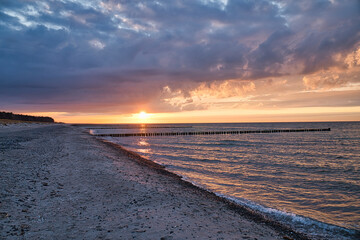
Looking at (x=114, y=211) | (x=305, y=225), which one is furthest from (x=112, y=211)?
(x=305, y=225)

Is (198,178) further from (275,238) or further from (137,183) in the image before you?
(275,238)

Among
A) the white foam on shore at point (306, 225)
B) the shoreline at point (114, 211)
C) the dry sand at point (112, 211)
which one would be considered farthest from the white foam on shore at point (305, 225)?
the dry sand at point (112, 211)

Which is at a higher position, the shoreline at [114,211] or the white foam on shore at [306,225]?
the shoreline at [114,211]

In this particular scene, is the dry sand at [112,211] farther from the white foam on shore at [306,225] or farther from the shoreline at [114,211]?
the white foam on shore at [306,225]

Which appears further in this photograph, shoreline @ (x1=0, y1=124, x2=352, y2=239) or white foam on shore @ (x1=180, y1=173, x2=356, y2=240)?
white foam on shore @ (x1=180, y1=173, x2=356, y2=240)

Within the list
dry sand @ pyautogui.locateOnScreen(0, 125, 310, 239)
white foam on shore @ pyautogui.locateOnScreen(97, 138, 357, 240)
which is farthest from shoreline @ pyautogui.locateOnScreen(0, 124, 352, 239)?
white foam on shore @ pyautogui.locateOnScreen(97, 138, 357, 240)

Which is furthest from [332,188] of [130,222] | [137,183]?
[130,222]

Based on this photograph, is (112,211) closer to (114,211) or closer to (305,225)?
(114,211)

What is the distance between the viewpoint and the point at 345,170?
1952cm

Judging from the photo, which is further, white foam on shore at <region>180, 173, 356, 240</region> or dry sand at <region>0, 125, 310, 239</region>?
white foam on shore at <region>180, 173, 356, 240</region>

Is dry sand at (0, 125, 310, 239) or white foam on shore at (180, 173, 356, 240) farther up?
dry sand at (0, 125, 310, 239)

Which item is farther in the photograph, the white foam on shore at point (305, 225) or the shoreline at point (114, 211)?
the white foam on shore at point (305, 225)

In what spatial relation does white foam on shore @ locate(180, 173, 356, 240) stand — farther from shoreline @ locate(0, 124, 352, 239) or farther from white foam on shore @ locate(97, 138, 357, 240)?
shoreline @ locate(0, 124, 352, 239)

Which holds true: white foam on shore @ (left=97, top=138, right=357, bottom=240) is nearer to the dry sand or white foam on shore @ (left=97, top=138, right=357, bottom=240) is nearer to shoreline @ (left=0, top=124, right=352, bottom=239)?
shoreline @ (left=0, top=124, right=352, bottom=239)
